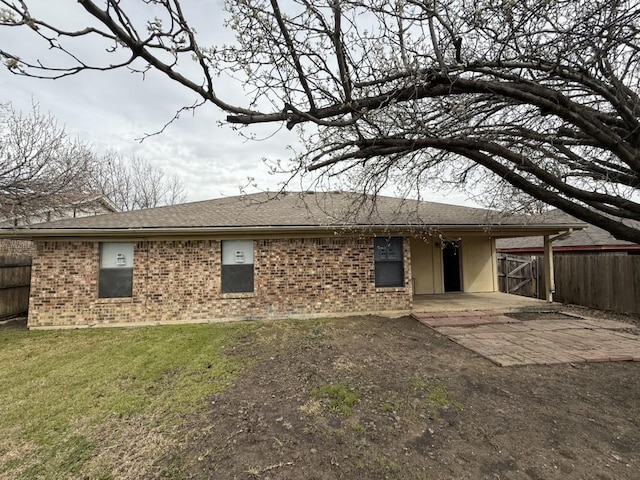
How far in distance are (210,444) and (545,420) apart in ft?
11.2

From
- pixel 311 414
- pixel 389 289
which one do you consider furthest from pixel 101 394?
pixel 389 289

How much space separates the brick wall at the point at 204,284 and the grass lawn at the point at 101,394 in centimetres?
82

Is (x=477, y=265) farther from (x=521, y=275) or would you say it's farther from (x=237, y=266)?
(x=237, y=266)

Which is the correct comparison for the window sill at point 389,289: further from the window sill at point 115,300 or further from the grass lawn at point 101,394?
the window sill at point 115,300

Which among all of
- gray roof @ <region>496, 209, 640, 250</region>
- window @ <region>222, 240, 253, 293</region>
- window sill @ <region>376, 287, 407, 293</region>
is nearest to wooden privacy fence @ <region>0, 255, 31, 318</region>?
window @ <region>222, 240, 253, 293</region>

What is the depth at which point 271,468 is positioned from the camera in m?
2.67

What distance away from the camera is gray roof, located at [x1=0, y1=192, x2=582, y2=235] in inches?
306

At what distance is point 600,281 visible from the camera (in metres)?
9.85

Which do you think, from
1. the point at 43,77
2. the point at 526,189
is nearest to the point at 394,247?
the point at 526,189

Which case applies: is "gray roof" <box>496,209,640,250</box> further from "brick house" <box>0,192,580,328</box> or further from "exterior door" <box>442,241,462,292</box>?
"brick house" <box>0,192,580,328</box>

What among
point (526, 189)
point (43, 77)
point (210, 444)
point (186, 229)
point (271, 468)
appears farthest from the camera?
point (186, 229)

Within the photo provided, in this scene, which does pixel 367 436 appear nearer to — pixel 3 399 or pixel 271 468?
pixel 271 468

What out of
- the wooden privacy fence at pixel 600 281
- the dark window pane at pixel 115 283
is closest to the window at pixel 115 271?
the dark window pane at pixel 115 283

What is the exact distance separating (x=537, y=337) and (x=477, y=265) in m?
5.84
